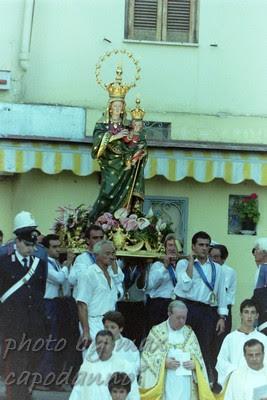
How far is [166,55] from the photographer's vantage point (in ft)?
60.1

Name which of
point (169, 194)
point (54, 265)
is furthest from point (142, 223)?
point (169, 194)

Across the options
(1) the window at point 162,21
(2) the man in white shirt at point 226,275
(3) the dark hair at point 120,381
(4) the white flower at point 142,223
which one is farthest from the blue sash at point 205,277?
(1) the window at point 162,21

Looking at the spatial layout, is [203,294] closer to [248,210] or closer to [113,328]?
[113,328]

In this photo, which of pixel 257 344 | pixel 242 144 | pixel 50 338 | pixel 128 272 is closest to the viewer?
pixel 257 344

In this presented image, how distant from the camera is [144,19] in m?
18.5

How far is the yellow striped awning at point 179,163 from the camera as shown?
56.0 ft

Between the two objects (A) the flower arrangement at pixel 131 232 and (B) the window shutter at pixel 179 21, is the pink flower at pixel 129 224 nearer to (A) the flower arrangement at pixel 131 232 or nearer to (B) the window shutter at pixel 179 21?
(A) the flower arrangement at pixel 131 232

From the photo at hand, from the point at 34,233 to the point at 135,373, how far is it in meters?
1.59

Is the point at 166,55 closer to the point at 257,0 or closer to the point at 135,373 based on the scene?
the point at 257,0

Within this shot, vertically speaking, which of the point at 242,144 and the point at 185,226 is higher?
the point at 242,144

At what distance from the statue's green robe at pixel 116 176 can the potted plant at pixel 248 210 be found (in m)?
2.87

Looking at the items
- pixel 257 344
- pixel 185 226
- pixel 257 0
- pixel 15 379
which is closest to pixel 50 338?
pixel 15 379

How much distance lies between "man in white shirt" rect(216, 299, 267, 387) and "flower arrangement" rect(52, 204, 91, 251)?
292 cm

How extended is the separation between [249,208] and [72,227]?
376 centimetres
